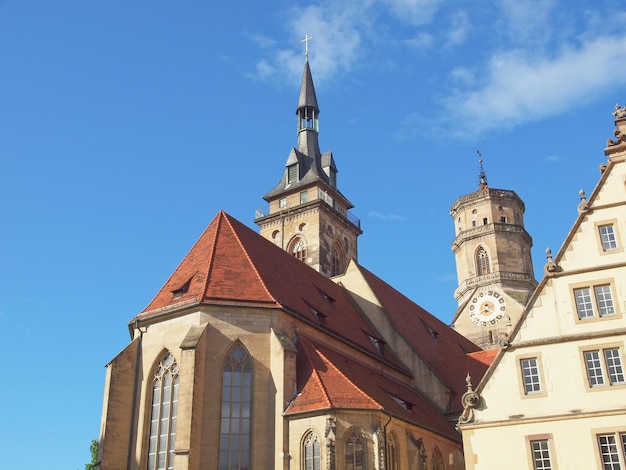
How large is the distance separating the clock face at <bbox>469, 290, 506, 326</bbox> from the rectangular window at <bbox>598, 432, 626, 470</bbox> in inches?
1048

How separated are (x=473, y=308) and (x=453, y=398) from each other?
15.3 meters

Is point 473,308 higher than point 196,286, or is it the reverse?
point 473,308

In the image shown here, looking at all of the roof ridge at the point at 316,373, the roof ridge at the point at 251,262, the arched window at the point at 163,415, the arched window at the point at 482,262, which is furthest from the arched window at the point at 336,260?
the arched window at the point at 163,415

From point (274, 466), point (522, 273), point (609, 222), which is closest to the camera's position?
point (609, 222)

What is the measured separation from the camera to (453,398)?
104ft

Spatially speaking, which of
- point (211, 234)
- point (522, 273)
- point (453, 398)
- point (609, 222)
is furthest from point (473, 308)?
point (609, 222)

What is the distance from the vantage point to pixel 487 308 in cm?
4572

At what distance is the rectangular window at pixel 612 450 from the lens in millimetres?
18219

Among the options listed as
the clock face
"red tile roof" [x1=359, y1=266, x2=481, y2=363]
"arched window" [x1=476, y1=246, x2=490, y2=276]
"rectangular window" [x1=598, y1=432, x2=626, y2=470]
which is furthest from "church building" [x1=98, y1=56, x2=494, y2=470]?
"arched window" [x1=476, y1=246, x2=490, y2=276]

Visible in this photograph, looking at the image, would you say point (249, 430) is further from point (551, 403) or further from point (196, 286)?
point (551, 403)

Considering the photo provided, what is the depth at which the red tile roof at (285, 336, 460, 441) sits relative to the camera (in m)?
22.9

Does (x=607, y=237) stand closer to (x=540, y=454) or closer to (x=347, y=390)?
(x=540, y=454)

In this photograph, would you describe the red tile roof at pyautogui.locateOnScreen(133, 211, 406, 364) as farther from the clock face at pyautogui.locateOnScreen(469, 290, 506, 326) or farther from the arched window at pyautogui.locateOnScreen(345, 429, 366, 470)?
the clock face at pyautogui.locateOnScreen(469, 290, 506, 326)

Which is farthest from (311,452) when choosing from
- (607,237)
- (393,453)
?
(607,237)
